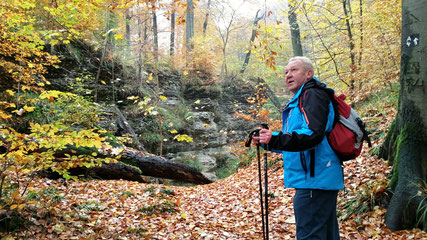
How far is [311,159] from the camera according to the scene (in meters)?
1.88

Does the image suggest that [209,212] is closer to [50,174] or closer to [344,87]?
[50,174]

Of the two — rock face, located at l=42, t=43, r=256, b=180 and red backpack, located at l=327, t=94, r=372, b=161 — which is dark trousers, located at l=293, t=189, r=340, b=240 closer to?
red backpack, located at l=327, t=94, r=372, b=161

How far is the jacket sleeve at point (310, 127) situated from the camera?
1.72 metres

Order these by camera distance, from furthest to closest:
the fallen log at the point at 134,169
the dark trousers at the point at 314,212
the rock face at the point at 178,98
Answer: the rock face at the point at 178,98
the fallen log at the point at 134,169
the dark trousers at the point at 314,212

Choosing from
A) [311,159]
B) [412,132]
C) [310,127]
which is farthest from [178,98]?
[310,127]

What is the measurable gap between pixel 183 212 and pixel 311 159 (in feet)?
11.9

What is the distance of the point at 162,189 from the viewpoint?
6.09 meters

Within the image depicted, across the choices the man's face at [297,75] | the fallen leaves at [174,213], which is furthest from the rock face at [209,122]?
the man's face at [297,75]

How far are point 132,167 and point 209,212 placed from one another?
9.70 feet

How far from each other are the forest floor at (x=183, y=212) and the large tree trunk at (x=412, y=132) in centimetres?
21

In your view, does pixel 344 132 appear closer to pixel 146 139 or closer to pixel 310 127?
pixel 310 127

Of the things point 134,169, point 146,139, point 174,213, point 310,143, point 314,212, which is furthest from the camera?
point 146,139

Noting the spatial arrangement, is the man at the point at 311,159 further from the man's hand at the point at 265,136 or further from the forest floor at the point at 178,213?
the forest floor at the point at 178,213

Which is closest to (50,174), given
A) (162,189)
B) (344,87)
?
(162,189)
